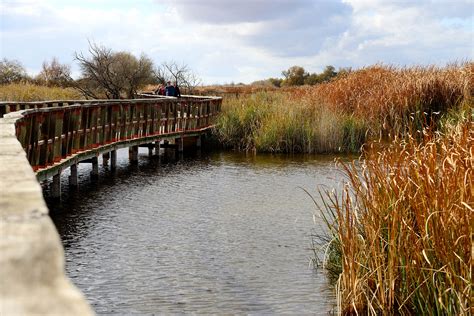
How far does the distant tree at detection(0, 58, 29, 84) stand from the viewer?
50375mm

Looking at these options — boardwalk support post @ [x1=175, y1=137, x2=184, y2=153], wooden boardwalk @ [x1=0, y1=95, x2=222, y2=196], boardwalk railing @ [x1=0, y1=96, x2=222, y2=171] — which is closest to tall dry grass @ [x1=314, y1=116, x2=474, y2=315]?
wooden boardwalk @ [x1=0, y1=95, x2=222, y2=196]

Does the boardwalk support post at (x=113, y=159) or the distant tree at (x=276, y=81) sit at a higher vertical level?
the distant tree at (x=276, y=81)

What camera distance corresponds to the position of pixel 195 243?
34.0ft

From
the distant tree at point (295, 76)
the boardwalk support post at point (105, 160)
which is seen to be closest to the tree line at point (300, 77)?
the distant tree at point (295, 76)

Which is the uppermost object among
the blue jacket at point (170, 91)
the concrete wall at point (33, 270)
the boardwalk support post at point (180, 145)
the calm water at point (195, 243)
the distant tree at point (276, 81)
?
the distant tree at point (276, 81)

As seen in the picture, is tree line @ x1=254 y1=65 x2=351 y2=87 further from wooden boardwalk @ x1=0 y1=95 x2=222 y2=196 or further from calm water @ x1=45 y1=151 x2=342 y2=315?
calm water @ x1=45 y1=151 x2=342 y2=315

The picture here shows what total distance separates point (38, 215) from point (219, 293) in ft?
20.7

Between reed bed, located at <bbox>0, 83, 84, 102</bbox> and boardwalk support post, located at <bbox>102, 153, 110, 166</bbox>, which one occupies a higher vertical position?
reed bed, located at <bbox>0, 83, 84, 102</bbox>

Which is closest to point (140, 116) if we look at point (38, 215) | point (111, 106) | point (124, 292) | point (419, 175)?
point (111, 106)

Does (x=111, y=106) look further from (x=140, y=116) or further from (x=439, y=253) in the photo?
(x=439, y=253)

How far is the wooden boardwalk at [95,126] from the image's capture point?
12.7m

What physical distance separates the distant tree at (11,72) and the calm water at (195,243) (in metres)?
34.8

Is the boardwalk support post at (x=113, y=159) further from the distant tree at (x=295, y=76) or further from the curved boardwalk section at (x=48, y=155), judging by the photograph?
the distant tree at (x=295, y=76)

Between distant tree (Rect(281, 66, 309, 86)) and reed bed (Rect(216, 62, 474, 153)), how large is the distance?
3797cm
